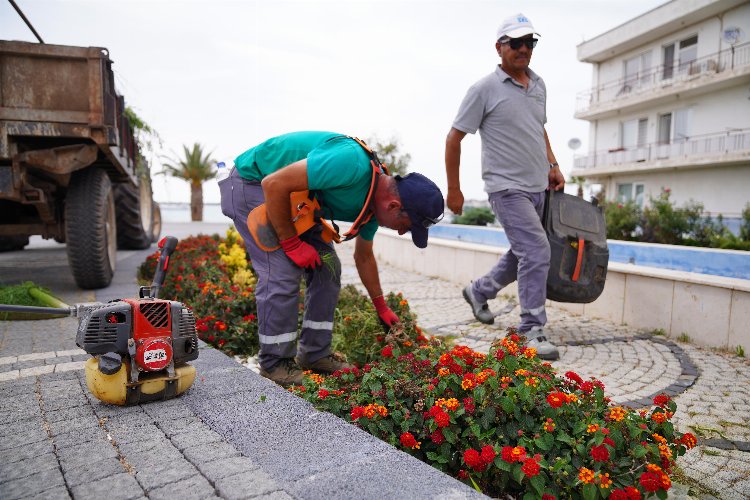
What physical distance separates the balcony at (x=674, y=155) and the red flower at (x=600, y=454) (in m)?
24.1

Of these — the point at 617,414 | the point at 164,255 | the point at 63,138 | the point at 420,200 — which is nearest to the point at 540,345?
the point at 420,200

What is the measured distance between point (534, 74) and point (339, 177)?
2.54 metres

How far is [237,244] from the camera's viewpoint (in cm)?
669

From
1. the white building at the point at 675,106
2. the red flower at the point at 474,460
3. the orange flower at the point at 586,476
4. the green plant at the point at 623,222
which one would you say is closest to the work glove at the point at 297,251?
the red flower at the point at 474,460

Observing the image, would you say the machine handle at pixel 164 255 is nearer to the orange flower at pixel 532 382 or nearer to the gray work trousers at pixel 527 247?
the orange flower at pixel 532 382

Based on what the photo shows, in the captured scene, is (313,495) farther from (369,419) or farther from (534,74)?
(534,74)

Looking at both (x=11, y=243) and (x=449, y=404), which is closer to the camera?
(x=449, y=404)

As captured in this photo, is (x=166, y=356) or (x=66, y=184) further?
(x=66, y=184)

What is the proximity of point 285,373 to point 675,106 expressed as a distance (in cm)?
2683

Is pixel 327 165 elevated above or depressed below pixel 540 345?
above

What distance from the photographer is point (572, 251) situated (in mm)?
4301

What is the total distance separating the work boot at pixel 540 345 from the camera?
12.5 ft

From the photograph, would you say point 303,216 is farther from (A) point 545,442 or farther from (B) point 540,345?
(B) point 540,345

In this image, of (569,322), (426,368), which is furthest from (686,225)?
(426,368)
